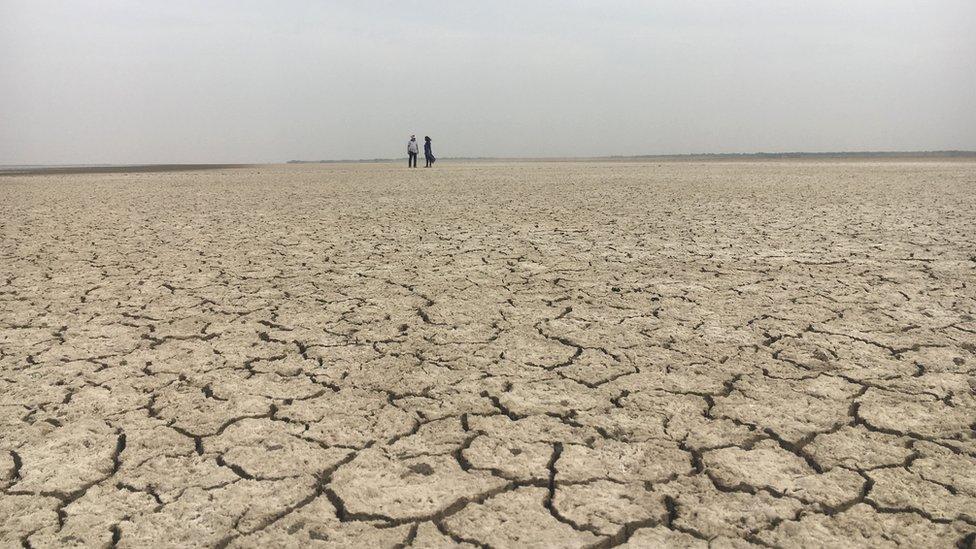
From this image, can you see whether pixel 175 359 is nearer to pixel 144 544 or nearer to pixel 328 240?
pixel 144 544

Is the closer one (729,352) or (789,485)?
(789,485)

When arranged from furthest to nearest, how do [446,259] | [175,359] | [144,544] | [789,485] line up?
[446,259]
[175,359]
[789,485]
[144,544]

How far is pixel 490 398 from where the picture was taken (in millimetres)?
2039

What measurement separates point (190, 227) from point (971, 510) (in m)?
6.25

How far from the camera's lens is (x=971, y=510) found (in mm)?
1394

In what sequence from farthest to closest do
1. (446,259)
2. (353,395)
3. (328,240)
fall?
(328,240)
(446,259)
(353,395)

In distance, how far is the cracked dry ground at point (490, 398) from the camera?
1399 mm

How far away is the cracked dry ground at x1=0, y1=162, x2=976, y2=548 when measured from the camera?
4.59 ft

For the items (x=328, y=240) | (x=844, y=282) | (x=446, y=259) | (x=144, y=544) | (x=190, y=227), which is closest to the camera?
(x=144, y=544)

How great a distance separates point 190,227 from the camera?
6.04m

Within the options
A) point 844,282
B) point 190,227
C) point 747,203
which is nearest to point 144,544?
point 844,282

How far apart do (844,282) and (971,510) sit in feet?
7.83

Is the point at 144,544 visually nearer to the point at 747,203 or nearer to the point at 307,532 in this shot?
the point at 307,532

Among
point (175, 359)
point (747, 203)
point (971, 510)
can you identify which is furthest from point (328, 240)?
point (747, 203)
